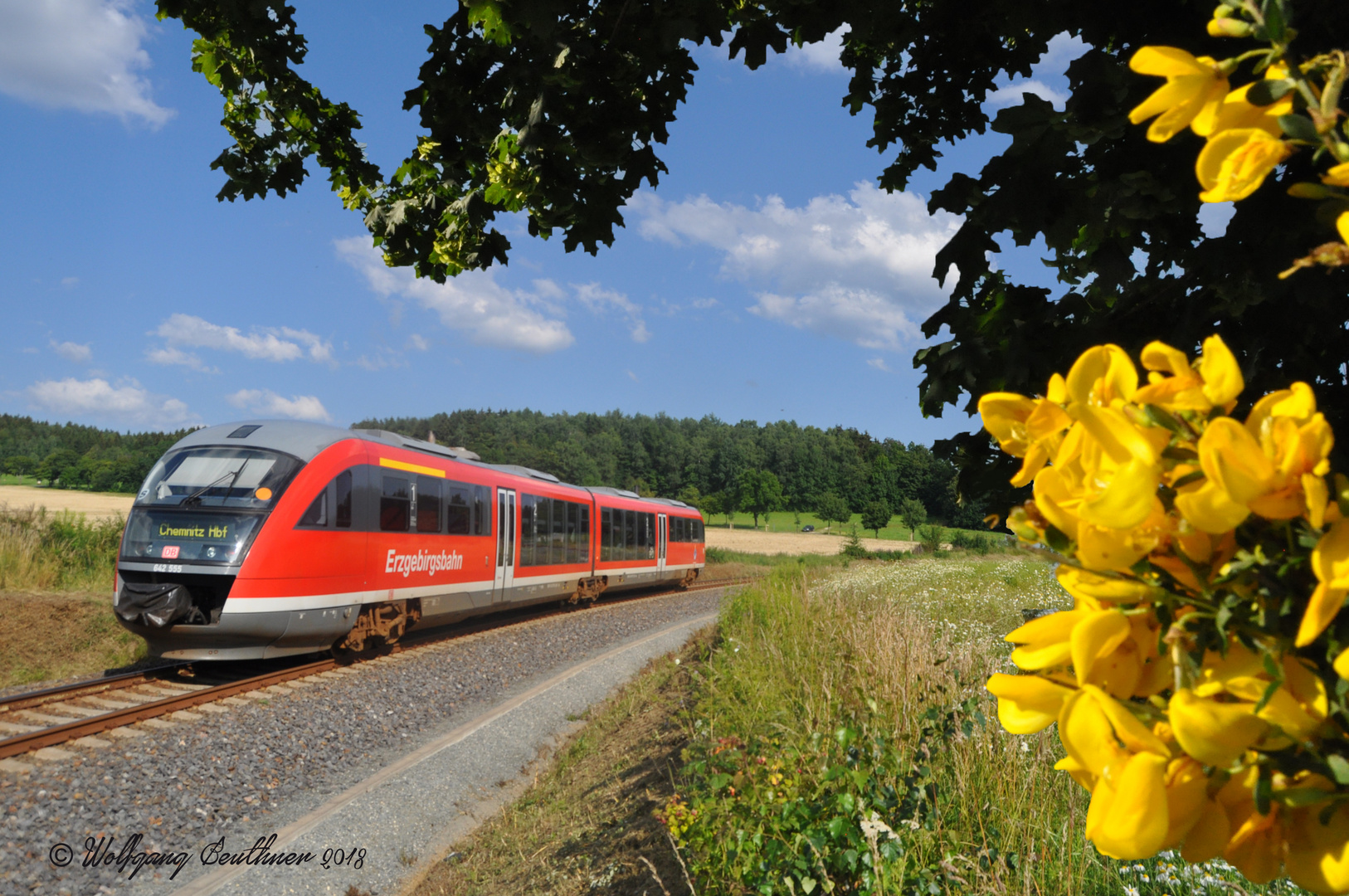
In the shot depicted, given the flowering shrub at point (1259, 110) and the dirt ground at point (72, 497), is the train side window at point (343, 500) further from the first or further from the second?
the dirt ground at point (72, 497)

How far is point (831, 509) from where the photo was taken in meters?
77.6

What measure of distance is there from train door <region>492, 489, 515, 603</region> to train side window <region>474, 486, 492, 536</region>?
295 mm

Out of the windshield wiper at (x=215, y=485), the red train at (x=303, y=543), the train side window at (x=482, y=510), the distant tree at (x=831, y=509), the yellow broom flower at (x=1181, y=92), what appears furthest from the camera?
the distant tree at (x=831, y=509)

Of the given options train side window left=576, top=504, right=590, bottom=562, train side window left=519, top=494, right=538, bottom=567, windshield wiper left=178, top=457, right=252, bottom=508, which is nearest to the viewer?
windshield wiper left=178, top=457, right=252, bottom=508

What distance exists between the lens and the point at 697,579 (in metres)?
30.5

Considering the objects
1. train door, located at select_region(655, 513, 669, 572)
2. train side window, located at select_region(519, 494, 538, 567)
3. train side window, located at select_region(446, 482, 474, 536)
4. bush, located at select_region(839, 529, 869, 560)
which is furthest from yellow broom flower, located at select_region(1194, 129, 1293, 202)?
bush, located at select_region(839, 529, 869, 560)

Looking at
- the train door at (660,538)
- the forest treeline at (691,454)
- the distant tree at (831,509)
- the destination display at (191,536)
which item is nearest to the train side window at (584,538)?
the train door at (660,538)

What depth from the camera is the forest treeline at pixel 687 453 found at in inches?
2881

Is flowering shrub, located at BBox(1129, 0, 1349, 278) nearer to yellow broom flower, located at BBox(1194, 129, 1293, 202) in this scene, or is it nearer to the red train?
yellow broom flower, located at BBox(1194, 129, 1293, 202)

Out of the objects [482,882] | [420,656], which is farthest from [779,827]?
[420,656]

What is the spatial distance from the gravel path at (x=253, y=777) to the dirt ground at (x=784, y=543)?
1442 inches

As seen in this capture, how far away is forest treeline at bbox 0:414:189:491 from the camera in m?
41.4

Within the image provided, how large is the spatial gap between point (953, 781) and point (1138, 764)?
355 centimetres

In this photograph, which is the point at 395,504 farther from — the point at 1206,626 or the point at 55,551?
the point at 1206,626
